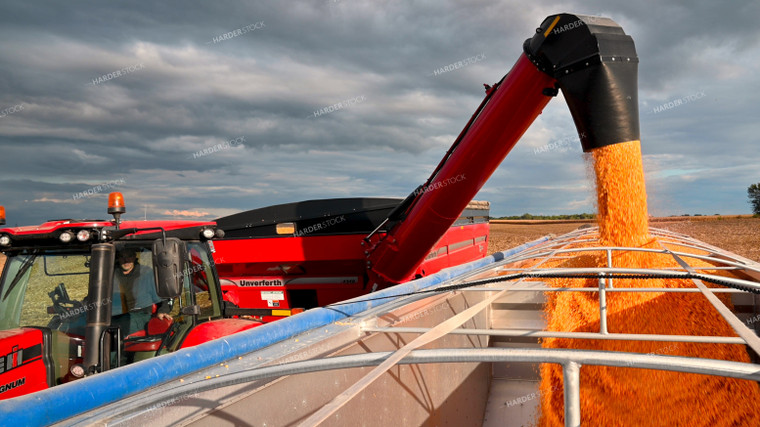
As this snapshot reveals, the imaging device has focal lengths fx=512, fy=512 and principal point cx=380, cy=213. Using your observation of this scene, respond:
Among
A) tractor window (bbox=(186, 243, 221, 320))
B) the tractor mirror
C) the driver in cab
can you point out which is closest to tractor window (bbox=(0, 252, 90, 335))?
the driver in cab

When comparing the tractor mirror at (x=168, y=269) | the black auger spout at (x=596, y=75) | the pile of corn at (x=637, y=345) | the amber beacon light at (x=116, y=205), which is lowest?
the pile of corn at (x=637, y=345)

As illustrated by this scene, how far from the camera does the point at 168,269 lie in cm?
265

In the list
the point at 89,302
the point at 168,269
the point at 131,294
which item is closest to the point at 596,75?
the point at 168,269

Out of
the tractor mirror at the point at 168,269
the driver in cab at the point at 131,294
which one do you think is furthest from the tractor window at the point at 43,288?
the tractor mirror at the point at 168,269

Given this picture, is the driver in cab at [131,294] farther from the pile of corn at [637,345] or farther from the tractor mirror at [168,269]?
the pile of corn at [637,345]

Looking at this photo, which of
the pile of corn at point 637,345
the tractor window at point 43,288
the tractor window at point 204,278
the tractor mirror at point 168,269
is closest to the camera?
the tractor mirror at point 168,269

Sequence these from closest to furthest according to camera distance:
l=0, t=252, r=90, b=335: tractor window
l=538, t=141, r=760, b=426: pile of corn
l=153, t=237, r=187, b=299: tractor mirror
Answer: l=153, t=237, r=187, b=299: tractor mirror, l=0, t=252, r=90, b=335: tractor window, l=538, t=141, r=760, b=426: pile of corn

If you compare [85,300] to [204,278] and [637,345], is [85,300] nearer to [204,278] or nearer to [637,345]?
[204,278]

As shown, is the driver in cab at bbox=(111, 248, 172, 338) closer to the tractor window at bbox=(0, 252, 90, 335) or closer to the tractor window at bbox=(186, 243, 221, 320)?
the tractor window at bbox=(0, 252, 90, 335)

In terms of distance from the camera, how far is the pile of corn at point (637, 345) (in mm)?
3521

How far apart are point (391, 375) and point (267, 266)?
367cm

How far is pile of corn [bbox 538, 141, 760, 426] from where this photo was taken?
352cm

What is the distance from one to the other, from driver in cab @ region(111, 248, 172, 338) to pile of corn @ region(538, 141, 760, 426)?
9.69 ft

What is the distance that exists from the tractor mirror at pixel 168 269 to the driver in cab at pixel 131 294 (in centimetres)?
53
